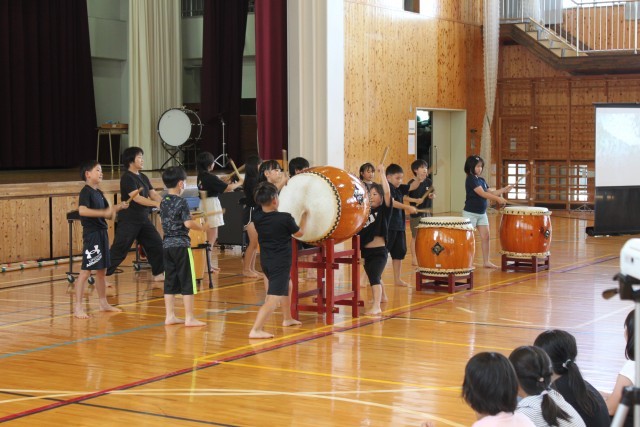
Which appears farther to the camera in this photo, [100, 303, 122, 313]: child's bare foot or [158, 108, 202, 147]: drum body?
[158, 108, 202, 147]: drum body

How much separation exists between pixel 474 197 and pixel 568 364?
7840 mm

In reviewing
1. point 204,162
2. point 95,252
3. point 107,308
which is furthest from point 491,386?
point 204,162

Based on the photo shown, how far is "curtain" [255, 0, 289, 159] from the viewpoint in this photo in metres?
14.9

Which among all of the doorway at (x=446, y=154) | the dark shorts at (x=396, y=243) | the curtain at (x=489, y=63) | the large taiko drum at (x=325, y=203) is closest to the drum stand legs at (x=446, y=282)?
the dark shorts at (x=396, y=243)

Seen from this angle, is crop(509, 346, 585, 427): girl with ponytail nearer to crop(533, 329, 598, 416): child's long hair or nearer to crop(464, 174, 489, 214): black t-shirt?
crop(533, 329, 598, 416): child's long hair

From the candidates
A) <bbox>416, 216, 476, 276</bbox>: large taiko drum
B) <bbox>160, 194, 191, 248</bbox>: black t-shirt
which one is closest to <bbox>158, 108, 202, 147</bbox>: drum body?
<bbox>416, 216, 476, 276</bbox>: large taiko drum

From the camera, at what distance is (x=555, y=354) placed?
4.26 m

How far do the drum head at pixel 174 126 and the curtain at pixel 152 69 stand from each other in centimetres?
39

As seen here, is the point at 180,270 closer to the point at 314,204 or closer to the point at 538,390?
the point at 314,204

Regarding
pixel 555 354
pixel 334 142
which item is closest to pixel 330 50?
pixel 334 142

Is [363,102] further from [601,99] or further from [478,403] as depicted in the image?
[478,403]

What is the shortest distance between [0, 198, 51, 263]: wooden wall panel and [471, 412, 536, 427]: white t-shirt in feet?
33.0

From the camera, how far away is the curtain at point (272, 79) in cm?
1489

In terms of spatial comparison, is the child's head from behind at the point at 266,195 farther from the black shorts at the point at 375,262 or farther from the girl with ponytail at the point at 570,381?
the girl with ponytail at the point at 570,381
